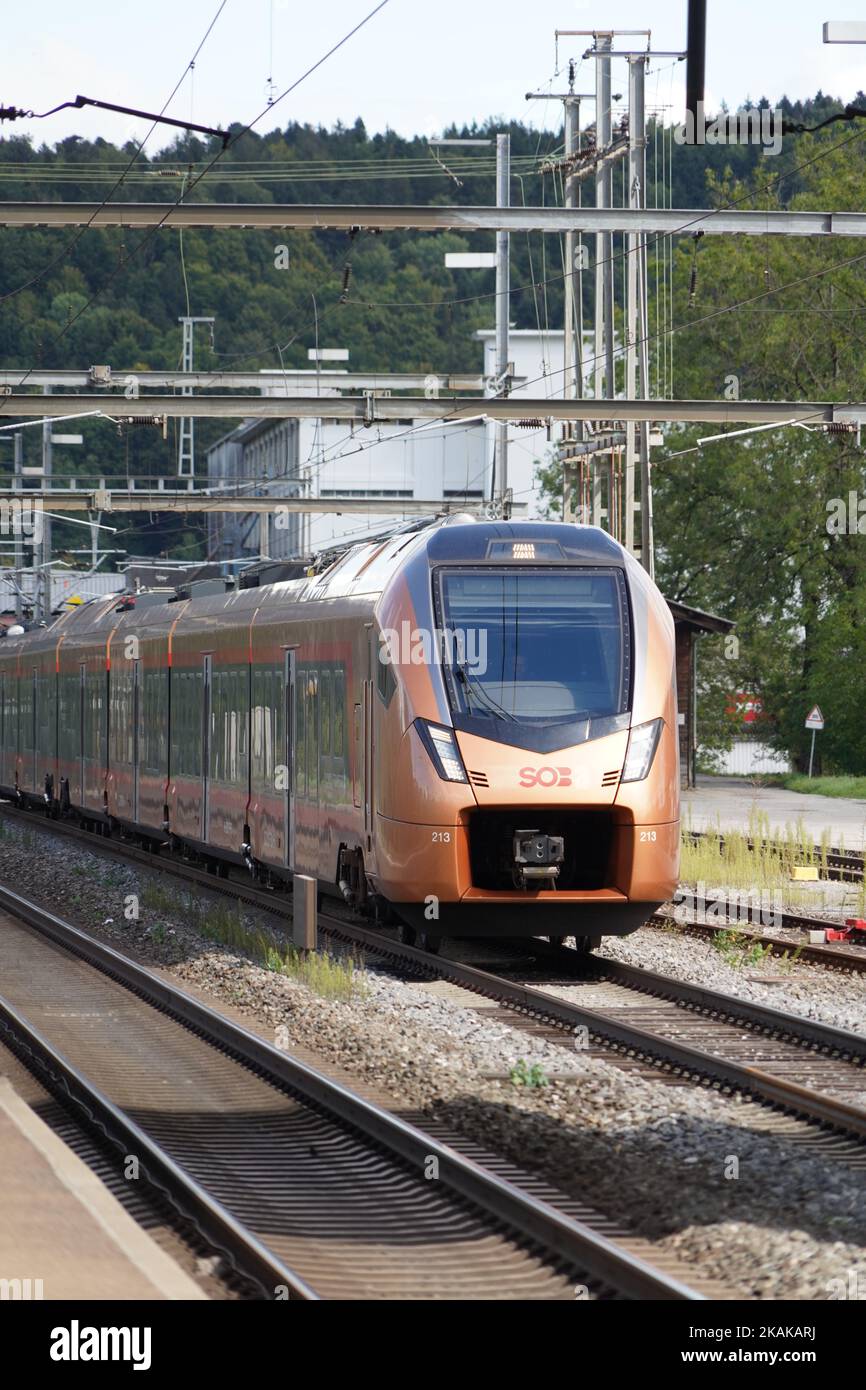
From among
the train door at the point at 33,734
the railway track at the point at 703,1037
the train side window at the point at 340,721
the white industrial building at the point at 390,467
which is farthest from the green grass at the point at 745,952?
the white industrial building at the point at 390,467

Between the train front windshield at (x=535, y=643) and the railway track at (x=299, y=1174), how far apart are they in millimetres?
3050

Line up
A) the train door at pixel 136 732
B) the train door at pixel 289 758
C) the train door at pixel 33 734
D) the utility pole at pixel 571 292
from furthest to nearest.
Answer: the train door at pixel 33 734
the utility pole at pixel 571 292
the train door at pixel 136 732
the train door at pixel 289 758

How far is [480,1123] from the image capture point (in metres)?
10.2

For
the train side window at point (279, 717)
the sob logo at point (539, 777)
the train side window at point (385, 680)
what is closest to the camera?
the sob logo at point (539, 777)

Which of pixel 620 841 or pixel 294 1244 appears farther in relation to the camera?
pixel 620 841

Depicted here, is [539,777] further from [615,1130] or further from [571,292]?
[571,292]

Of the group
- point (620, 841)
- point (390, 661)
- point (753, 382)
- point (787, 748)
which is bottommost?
point (787, 748)

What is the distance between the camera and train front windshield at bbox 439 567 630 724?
1466cm

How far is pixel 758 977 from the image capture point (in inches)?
599

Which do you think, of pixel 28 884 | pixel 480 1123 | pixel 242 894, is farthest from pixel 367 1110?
pixel 28 884

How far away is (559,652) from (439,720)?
105 cm

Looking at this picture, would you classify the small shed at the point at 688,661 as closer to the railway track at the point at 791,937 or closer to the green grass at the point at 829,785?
the green grass at the point at 829,785

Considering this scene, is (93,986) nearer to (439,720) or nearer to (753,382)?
(439,720)

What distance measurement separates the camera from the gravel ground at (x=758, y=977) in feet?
44.9
